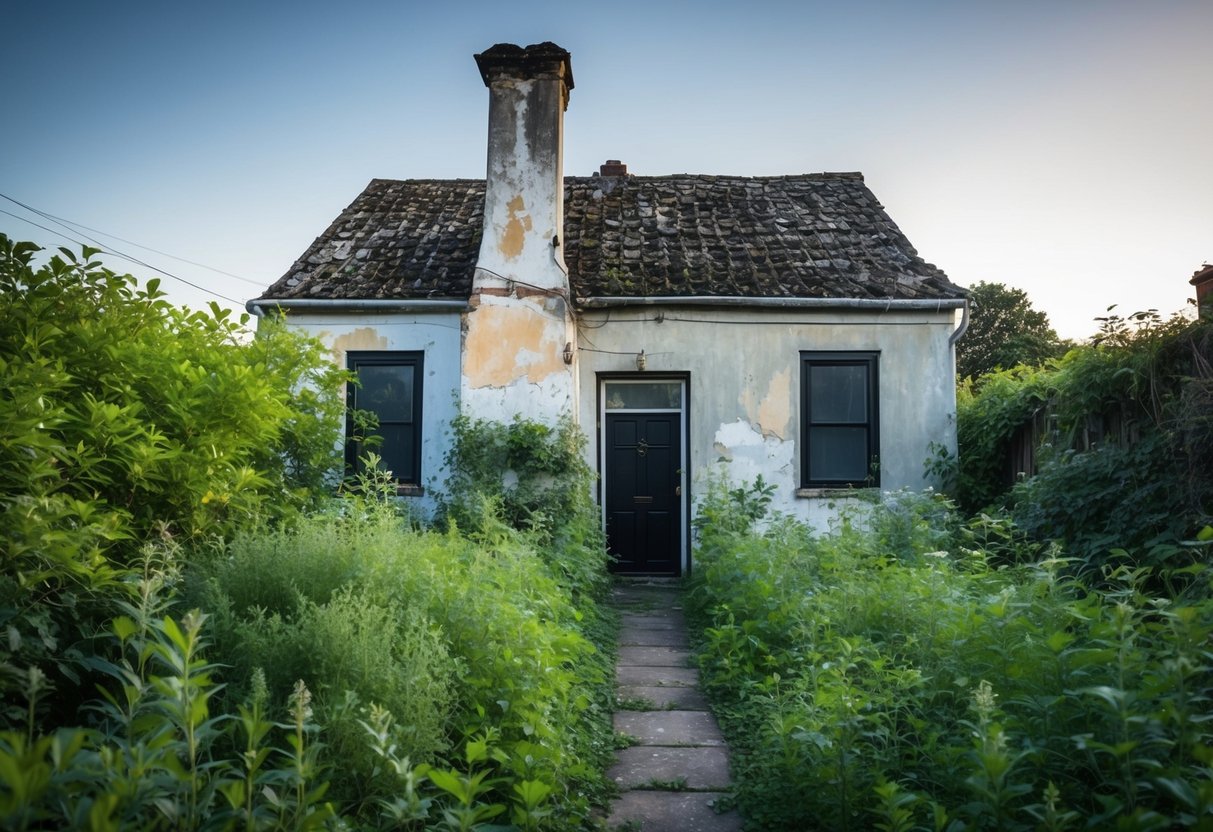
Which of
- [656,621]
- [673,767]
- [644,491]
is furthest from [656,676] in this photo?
[644,491]

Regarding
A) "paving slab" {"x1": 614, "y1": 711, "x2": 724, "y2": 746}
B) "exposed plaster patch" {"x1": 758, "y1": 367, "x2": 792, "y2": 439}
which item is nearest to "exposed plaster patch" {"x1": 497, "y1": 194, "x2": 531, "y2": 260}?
"exposed plaster patch" {"x1": 758, "y1": 367, "x2": 792, "y2": 439}

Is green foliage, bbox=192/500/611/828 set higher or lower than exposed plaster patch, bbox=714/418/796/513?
lower

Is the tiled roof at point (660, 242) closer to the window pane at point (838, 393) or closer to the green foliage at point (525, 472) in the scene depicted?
the window pane at point (838, 393)

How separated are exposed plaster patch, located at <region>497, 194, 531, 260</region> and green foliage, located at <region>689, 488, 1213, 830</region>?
217 inches

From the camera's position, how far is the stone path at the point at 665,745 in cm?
379

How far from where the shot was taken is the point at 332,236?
452 inches

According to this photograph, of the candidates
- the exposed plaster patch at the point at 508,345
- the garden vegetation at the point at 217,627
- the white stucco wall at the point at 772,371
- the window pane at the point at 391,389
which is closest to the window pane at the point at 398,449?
the window pane at the point at 391,389

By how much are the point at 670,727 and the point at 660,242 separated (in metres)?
7.79

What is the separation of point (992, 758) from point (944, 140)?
340 inches

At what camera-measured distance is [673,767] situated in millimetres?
4363

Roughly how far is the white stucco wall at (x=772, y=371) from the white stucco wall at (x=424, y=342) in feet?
6.02

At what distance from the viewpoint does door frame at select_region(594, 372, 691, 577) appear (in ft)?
34.1

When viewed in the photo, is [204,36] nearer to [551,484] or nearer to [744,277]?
[551,484]

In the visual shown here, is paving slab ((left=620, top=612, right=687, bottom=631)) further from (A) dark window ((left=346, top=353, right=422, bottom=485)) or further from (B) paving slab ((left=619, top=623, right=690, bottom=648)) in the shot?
(A) dark window ((left=346, top=353, right=422, bottom=485))
